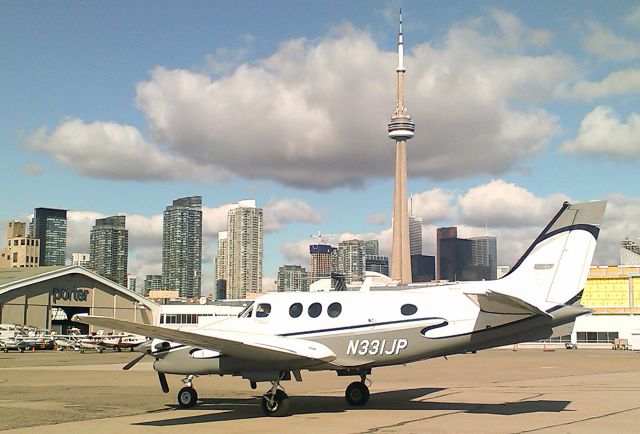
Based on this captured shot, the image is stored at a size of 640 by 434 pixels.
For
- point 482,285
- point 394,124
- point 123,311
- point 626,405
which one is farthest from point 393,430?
point 394,124

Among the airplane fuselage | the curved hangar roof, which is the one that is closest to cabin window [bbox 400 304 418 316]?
the airplane fuselage

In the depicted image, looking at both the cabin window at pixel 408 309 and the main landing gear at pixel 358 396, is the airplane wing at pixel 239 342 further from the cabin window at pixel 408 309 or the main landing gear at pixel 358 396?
the main landing gear at pixel 358 396

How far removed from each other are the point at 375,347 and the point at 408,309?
4.47 ft

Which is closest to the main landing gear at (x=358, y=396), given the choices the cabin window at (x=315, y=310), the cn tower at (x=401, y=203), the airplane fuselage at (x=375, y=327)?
the airplane fuselage at (x=375, y=327)

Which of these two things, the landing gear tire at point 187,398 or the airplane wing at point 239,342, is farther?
the landing gear tire at point 187,398

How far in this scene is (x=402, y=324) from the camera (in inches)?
707

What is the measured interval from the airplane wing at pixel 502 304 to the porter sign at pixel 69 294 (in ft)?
226

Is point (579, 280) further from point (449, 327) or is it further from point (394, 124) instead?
point (394, 124)

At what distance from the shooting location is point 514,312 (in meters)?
17.1

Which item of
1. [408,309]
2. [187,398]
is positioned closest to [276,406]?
[187,398]

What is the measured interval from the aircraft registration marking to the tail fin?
3292 millimetres

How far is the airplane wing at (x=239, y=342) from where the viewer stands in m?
16.0

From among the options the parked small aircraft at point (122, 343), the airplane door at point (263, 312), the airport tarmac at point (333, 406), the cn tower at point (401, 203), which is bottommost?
the parked small aircraft at point (122, 343)

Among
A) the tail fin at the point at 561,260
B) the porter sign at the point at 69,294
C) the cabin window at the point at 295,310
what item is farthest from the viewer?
the porter sign at the point at 69,294
